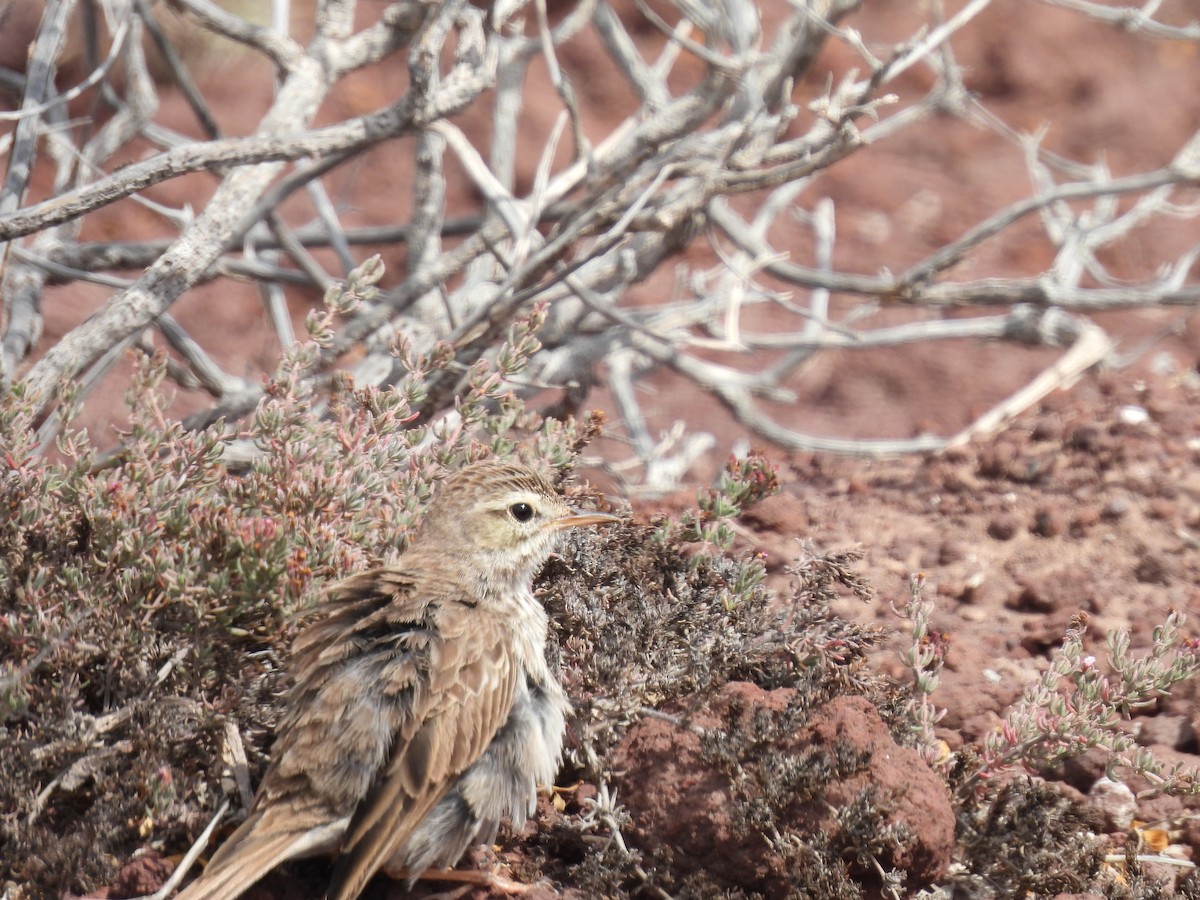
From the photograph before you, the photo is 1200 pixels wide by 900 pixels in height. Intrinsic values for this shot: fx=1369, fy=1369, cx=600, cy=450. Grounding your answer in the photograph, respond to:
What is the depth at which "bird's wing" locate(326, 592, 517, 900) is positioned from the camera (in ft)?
12.5

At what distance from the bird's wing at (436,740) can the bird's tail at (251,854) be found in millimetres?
131

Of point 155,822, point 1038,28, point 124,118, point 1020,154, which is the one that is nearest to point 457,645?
point 155,822

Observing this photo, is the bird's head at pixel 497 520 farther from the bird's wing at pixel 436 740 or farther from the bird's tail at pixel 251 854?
the bird's tail at pixel 251 854

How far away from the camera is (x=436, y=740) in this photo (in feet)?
13.2

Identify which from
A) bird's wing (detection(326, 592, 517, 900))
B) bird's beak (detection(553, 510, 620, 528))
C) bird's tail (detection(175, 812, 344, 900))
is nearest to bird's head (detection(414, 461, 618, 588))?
bird's beak (detection(553, 510, 620, 528))

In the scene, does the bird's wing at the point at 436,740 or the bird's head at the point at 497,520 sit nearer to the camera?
the bird's wing at the point at 436,740

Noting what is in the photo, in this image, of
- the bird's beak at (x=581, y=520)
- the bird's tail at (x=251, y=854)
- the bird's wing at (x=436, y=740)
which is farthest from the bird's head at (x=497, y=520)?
the bird's tail at (x=251, y=854)

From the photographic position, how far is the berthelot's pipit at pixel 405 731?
150 inches

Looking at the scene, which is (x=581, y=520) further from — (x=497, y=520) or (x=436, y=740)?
(x=436, y=740)

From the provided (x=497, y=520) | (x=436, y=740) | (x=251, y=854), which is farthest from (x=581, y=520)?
(x=251, y=854)

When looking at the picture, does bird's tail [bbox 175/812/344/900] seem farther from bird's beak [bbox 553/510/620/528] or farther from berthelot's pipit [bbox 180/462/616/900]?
bird's beak [bbox 553/510/620/528]

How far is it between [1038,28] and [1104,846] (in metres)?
11.6

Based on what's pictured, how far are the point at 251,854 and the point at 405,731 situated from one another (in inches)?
21.3

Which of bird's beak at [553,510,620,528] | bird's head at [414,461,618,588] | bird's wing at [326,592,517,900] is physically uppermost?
bird's head at [414,461,618,588]
